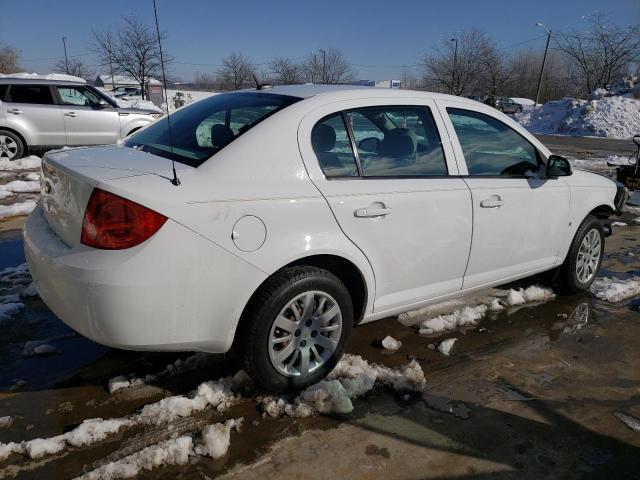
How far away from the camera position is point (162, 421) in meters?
2.57

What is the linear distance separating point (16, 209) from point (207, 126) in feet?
16.0

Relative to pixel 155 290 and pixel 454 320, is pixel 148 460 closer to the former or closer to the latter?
pixel 155 290

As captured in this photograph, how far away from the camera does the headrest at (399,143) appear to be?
3132 millimetres

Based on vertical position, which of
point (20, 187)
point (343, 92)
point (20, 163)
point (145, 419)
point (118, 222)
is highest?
point (343, 92)

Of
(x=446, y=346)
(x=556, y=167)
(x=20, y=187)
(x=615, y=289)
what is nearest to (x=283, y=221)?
(x=446, y=346)

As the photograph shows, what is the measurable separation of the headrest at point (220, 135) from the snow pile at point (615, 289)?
3683mm

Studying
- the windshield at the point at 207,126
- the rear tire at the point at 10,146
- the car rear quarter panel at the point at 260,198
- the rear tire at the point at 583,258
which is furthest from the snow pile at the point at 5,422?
the rear tire at the point at 10,146

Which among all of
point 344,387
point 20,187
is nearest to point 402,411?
point 344,387

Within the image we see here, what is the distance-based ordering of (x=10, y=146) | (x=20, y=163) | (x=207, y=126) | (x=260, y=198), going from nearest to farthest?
(x=260, y=198) < (x=207, y=126) < (x=20, y=163) < (x=10, y=146)

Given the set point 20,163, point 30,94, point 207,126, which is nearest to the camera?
point 207,126

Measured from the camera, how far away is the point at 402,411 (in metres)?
2.76

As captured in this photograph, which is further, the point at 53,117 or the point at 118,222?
the point at 53,117

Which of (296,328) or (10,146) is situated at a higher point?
(10,146)

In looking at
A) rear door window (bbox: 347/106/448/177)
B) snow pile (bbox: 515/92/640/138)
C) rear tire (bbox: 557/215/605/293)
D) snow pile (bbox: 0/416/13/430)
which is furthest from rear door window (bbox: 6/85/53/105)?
snow pile (bbox: 515/92/640/138)
